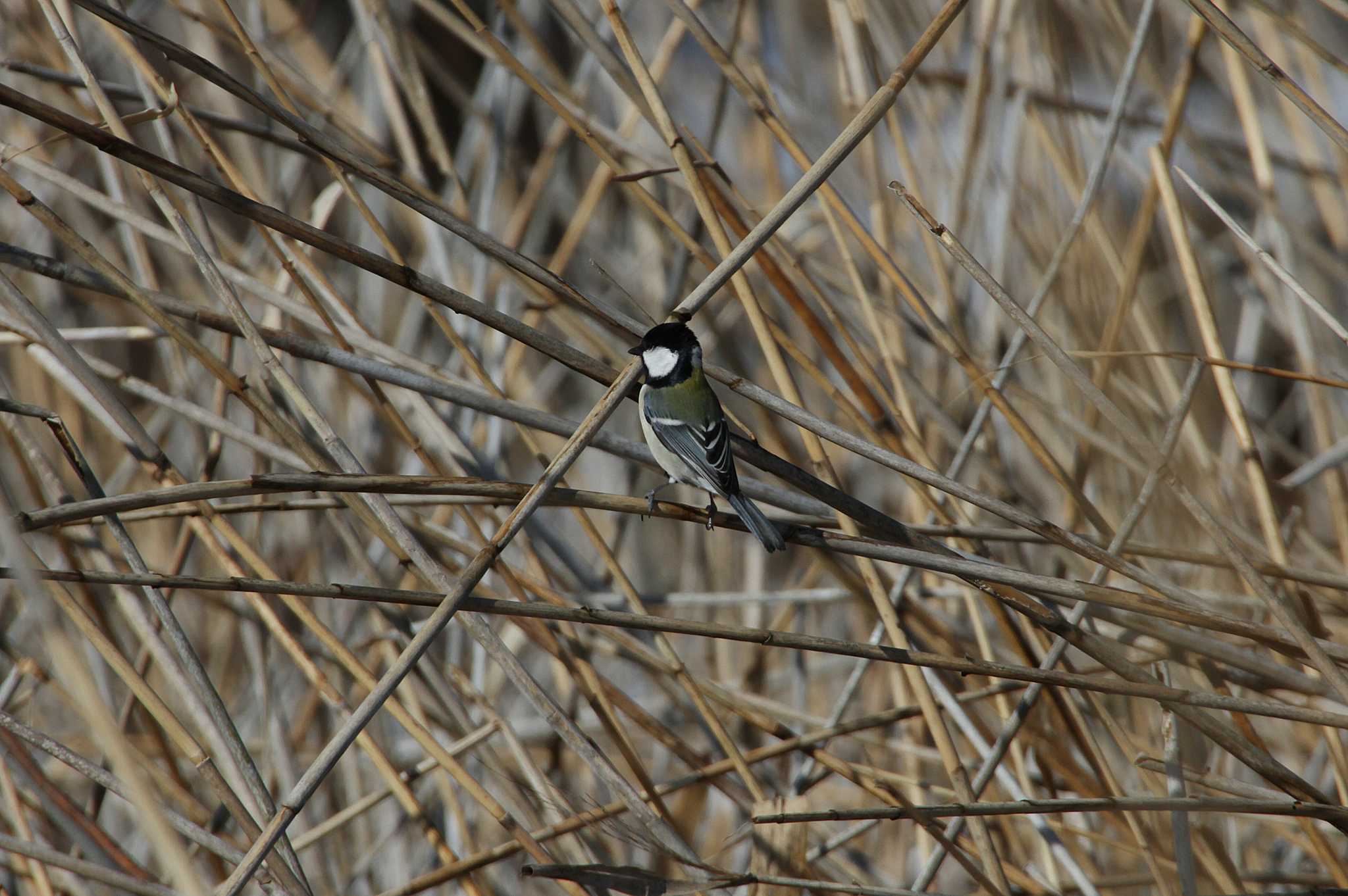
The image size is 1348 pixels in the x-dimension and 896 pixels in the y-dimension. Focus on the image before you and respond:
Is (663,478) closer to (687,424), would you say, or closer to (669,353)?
(687,424)

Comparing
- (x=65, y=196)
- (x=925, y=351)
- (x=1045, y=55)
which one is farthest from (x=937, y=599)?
(x=65, y=196)

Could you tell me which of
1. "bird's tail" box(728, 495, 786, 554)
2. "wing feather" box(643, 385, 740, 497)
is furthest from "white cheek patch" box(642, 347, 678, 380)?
"bird's tail" box(728, 495, 786, 554)

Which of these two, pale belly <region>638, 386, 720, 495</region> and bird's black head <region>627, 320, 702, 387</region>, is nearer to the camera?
bird's black head <region>627, 320, 702, 387</region>

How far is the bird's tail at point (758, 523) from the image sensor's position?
1697 mm

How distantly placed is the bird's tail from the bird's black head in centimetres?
26

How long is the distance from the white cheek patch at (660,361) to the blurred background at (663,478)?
0.06 m

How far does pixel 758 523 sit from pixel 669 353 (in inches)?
17.8

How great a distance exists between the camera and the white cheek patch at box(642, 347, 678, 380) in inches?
71.3

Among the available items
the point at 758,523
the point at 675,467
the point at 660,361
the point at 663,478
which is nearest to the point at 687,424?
the point at 675,467

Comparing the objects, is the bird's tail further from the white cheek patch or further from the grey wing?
the white cheek patch

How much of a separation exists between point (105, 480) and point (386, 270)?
2.35m

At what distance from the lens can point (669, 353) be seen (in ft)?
6.68

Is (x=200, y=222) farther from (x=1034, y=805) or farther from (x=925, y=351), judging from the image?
(x=925, y=351)

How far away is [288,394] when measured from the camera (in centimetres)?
148
